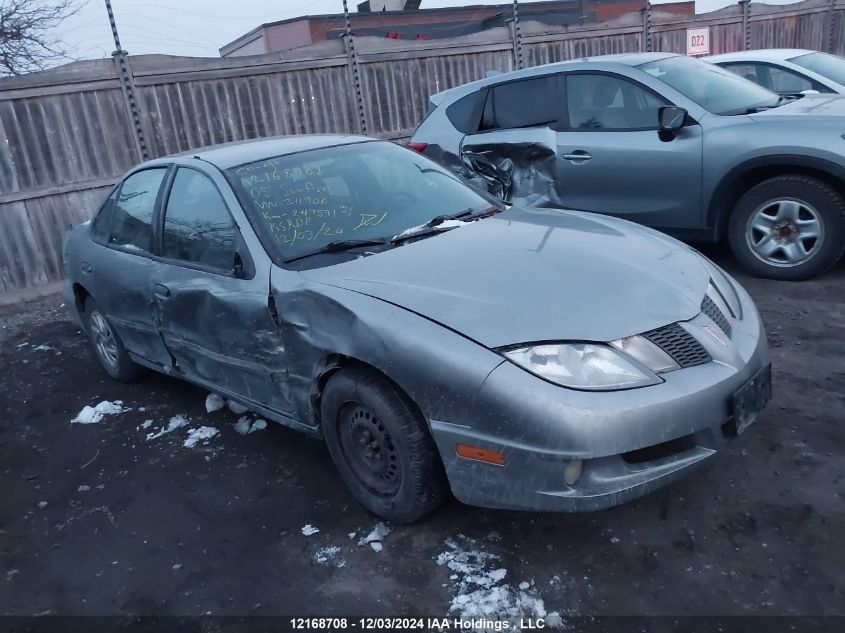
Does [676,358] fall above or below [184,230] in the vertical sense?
below

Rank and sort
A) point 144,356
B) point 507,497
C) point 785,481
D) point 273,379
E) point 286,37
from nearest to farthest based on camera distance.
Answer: point 507,497, point 785,481, point 273,379, point 144,356, point 286,37

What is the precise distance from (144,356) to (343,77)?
20.5ft

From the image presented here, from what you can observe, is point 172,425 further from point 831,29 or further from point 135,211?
point 831,29

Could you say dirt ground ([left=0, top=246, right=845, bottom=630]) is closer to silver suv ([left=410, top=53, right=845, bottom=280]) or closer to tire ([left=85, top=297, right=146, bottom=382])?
tire ([left=85, top=297, right=146, bottom=382])

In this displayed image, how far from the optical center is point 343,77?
383 inches

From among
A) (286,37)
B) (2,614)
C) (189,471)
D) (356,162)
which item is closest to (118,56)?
(356,162)

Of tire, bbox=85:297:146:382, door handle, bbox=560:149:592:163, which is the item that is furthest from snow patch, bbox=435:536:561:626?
door handle, bbox=560:149:592:163

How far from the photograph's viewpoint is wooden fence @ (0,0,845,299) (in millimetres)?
7770

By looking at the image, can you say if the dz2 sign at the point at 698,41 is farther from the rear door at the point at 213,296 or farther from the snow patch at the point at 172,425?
the snow patch at the point at 172,425

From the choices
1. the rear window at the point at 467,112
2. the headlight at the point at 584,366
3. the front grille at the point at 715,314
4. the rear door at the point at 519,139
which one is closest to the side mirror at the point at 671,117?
the rear door at the point at 519,139

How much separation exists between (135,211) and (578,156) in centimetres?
361

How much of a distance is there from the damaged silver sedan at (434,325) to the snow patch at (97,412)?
0.75 metres

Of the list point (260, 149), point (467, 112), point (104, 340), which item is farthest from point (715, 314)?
point (467, 112)

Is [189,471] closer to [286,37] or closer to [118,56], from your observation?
[118,56]
